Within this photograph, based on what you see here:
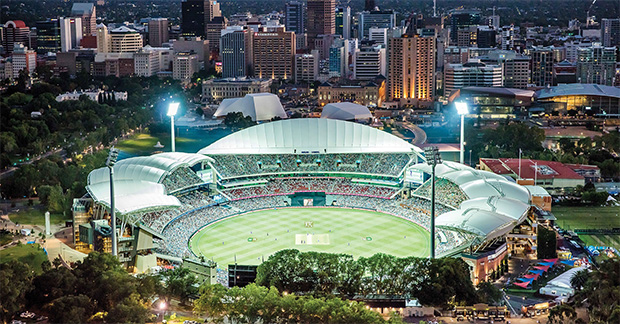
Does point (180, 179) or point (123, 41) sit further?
point (123, 41)

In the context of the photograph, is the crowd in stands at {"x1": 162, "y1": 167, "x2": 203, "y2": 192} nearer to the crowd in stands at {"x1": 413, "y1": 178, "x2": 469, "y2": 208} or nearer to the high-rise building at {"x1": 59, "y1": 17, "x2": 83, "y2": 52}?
the crowd in stands at {"x1": 413, "y1": 178, "x2": 469, "y2": 208}

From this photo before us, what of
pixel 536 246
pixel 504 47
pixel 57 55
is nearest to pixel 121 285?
pixel 536 246

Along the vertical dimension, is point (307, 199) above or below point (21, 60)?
below

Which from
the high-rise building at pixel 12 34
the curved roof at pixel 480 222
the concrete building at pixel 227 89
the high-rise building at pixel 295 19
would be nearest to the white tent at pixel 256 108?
the concrete building at pixel 227 89

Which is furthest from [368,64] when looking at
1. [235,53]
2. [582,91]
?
[582,91]

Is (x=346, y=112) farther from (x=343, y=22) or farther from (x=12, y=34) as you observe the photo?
(x=343, y=22)

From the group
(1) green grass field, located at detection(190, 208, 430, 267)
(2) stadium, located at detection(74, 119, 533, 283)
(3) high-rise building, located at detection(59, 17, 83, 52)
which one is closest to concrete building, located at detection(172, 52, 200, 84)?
(3) high-rise building, located at detection(59, 17, 83, 52)
